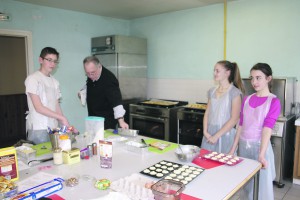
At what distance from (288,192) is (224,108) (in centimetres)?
138

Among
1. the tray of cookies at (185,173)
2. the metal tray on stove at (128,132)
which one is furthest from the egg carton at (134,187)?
the metal tray on stove at (128,132)

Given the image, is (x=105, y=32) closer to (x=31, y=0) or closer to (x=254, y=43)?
(x=31, y=0)

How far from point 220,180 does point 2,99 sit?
492cm

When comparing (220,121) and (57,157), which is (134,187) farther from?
(220,121)

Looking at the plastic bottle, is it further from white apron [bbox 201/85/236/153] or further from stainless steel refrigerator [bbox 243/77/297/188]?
stainless steel refrigerator [bbox 243/77/297/188]

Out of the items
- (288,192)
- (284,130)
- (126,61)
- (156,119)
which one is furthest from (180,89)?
(288,192)

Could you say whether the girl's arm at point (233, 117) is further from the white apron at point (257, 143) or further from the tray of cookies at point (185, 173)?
the tray of cookies at point (185, 173)

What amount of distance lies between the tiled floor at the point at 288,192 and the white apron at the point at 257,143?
871 mm

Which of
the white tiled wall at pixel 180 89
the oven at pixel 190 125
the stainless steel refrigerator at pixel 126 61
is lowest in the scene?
the oven at pixel 190 125

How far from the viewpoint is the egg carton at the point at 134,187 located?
3.96 feet

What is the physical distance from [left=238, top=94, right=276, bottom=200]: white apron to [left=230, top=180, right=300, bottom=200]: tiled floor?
0.87m

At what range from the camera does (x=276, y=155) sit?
3.00 meters

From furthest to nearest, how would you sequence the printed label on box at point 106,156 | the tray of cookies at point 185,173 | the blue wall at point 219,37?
the blue wall at point 219,37, the printed label on box at point 106,156, the tray of cookies at point 185,173

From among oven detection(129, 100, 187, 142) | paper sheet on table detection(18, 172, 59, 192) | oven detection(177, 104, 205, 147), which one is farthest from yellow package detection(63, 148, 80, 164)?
oven detection(129, 100, 187, 142)
